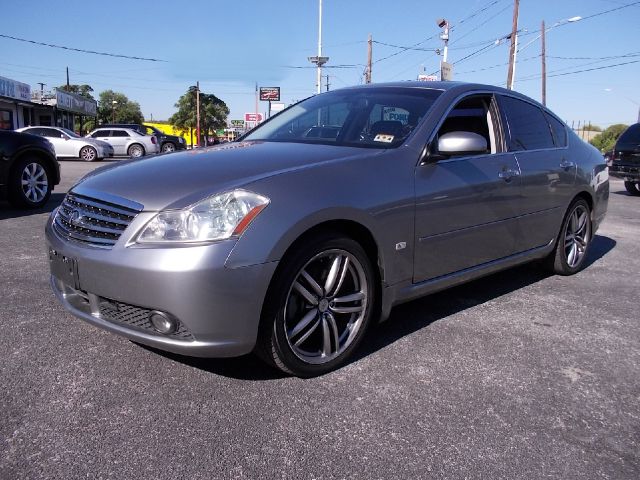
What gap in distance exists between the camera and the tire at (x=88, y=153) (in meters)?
22.3

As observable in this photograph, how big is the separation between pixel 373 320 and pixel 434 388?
59cm

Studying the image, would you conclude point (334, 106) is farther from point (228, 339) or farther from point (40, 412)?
point (40, 412)

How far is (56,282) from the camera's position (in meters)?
2.96

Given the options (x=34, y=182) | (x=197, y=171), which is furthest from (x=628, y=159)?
(x=197, y=171)

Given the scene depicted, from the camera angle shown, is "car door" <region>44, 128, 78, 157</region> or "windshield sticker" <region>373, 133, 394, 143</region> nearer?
"windshield sticker" <region>373, 133, 394, 143</region>

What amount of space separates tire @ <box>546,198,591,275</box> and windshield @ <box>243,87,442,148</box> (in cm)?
197

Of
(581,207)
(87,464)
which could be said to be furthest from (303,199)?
(581,207)

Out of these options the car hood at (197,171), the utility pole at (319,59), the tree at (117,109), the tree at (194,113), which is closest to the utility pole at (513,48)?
the utility pole at (319,59)

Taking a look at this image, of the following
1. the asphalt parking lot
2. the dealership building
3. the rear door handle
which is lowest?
the asphalt parking lot

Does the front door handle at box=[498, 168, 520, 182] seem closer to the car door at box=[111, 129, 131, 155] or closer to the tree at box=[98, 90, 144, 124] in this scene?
the car door at box=[111, 129, 131, 155]

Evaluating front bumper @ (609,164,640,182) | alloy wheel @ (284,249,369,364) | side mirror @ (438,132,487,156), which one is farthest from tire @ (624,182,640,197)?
alloy wheel @ (284,249,369,364)

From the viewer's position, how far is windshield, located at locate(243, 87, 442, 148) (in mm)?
3414

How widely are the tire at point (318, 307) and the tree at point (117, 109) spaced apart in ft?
272

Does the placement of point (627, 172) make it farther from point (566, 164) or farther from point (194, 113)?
point (194, 113)
